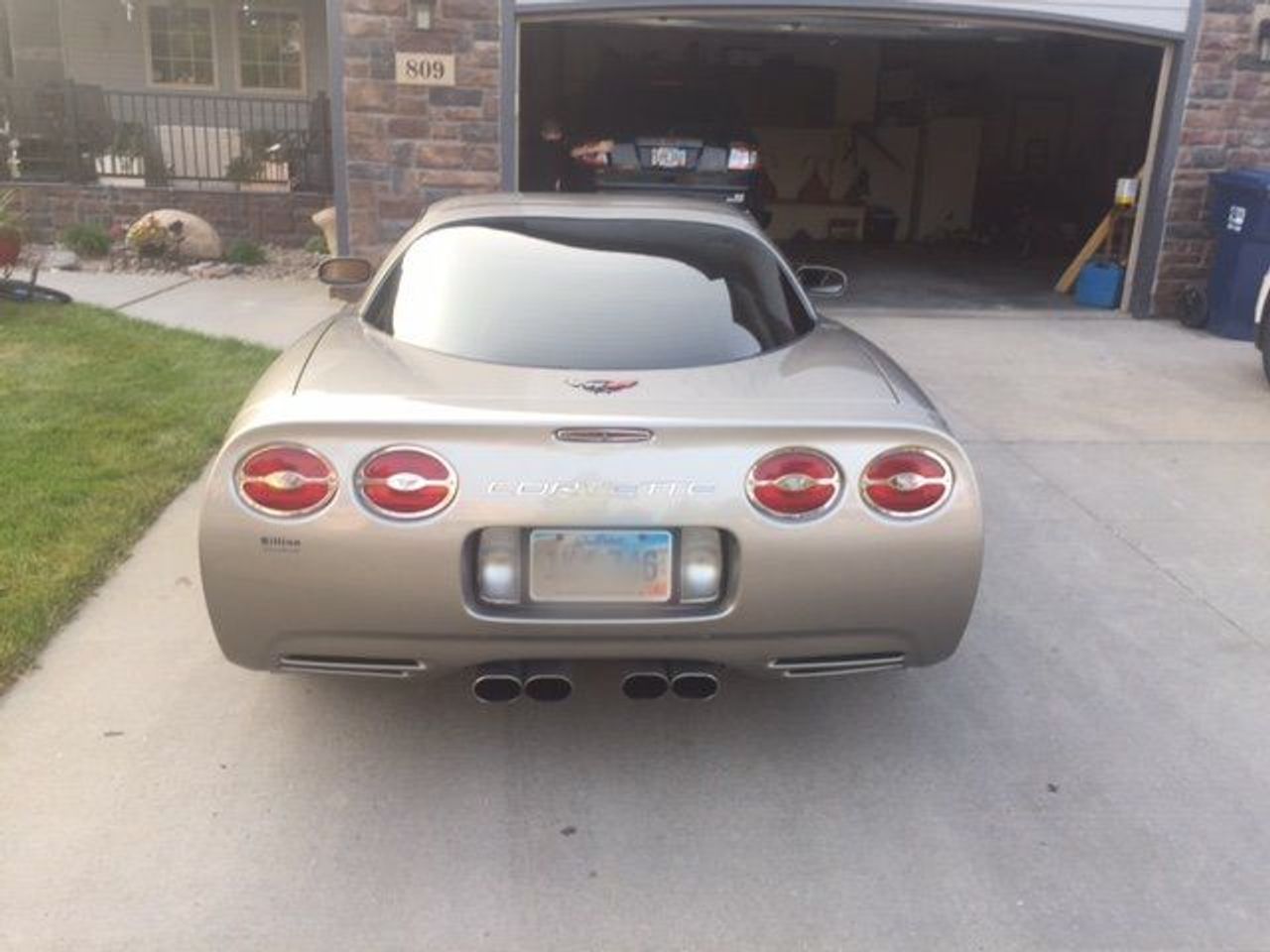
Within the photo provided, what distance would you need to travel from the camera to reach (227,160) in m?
13.9

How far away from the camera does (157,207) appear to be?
1284cm

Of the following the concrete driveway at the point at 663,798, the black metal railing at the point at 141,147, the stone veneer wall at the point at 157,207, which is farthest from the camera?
the black metal railing at the point at 141,147

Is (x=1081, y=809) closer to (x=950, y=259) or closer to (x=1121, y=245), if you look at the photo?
(x=1121, y=245)

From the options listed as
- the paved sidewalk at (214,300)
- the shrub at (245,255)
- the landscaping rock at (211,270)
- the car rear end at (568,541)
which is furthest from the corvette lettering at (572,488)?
the shrub at (245,255)

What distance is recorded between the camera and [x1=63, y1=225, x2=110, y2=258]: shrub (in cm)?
1207

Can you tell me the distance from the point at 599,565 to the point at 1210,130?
9372mm

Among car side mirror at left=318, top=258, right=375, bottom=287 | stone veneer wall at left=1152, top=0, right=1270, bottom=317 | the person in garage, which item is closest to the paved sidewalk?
the person in garage

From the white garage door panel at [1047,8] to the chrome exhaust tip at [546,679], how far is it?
7484 millimetres

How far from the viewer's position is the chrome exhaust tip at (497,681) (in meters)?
3.14

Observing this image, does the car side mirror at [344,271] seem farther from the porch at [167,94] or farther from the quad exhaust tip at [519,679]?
the porch at [167,94]

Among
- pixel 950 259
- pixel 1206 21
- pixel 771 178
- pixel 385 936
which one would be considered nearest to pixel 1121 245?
pixel 1206 21

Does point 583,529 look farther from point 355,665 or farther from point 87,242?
point 87,242

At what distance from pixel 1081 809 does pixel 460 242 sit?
8.44 ft

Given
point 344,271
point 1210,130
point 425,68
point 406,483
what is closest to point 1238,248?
point 1210,130
